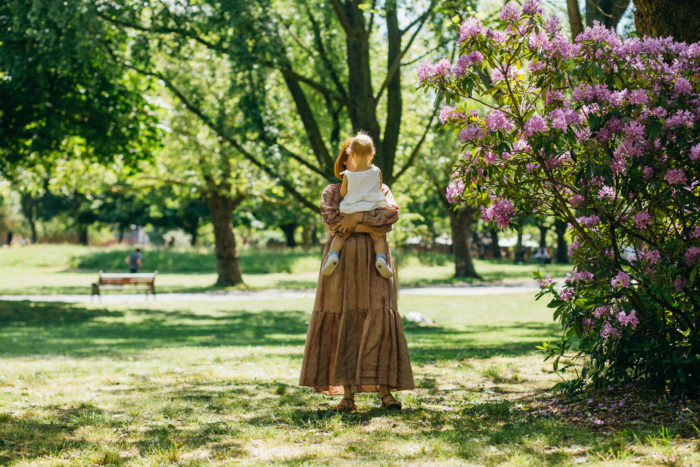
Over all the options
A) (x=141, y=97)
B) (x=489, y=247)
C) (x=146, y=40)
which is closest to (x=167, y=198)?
(x=141, y=97)

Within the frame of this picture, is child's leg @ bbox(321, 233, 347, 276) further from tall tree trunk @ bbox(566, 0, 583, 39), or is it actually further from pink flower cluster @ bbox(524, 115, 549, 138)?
tall tree trunk @ bbox(566, 0, 583, 39)

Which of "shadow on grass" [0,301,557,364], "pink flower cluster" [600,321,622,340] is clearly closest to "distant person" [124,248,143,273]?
"shadow on grass" [0,301,557,364]

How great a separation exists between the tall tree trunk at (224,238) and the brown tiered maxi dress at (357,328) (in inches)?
897

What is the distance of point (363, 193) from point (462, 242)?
28.6 m

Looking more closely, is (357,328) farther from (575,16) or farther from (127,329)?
(127,329)

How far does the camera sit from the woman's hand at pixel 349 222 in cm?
577

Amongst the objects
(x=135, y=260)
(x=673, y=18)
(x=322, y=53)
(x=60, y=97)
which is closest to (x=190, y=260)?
(x=135, y=260)

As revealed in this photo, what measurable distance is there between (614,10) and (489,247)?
220ft

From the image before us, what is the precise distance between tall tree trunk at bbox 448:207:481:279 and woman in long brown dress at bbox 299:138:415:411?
89.8ft

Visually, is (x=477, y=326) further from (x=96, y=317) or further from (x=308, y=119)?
(x=96, y=317)

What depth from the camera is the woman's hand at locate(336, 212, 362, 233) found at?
5.77 meters

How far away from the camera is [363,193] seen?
5.86 meters

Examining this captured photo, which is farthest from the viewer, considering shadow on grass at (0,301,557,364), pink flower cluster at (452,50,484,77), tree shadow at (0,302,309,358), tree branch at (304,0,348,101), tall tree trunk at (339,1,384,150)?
tree branch at (304,0,348,101)

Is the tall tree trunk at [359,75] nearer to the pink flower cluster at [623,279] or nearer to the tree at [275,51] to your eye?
the tree at [275,51]
